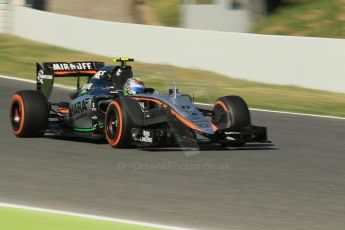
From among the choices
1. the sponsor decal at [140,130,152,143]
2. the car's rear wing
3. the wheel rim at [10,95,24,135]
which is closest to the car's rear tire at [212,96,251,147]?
the sponsor decal at [140,130,152,143]

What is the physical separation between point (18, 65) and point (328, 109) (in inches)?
379

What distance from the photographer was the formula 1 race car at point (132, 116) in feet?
34.3

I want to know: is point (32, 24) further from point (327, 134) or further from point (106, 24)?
point (327, 134)

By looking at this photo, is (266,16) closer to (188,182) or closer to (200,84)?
(200,84)

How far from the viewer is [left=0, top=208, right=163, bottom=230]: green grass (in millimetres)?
6566

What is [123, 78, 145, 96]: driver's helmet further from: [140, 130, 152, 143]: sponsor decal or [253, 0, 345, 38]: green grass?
[253, 0, 345, 38]: green grass

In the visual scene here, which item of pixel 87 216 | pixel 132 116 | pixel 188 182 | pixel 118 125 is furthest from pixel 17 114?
pixel 87 216

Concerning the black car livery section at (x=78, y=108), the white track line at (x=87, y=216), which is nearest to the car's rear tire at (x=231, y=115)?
the black car livery section at (x=78, y=108)

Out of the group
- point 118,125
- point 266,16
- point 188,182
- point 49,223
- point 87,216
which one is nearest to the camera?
point 49,223

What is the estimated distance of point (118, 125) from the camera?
34.3ft

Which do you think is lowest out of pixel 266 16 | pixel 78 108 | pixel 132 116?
pixel 132 116

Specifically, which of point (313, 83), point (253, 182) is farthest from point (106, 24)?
point (253, 182)

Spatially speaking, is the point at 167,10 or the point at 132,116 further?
the point at 167,10

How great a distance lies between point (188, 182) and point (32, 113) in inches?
140
